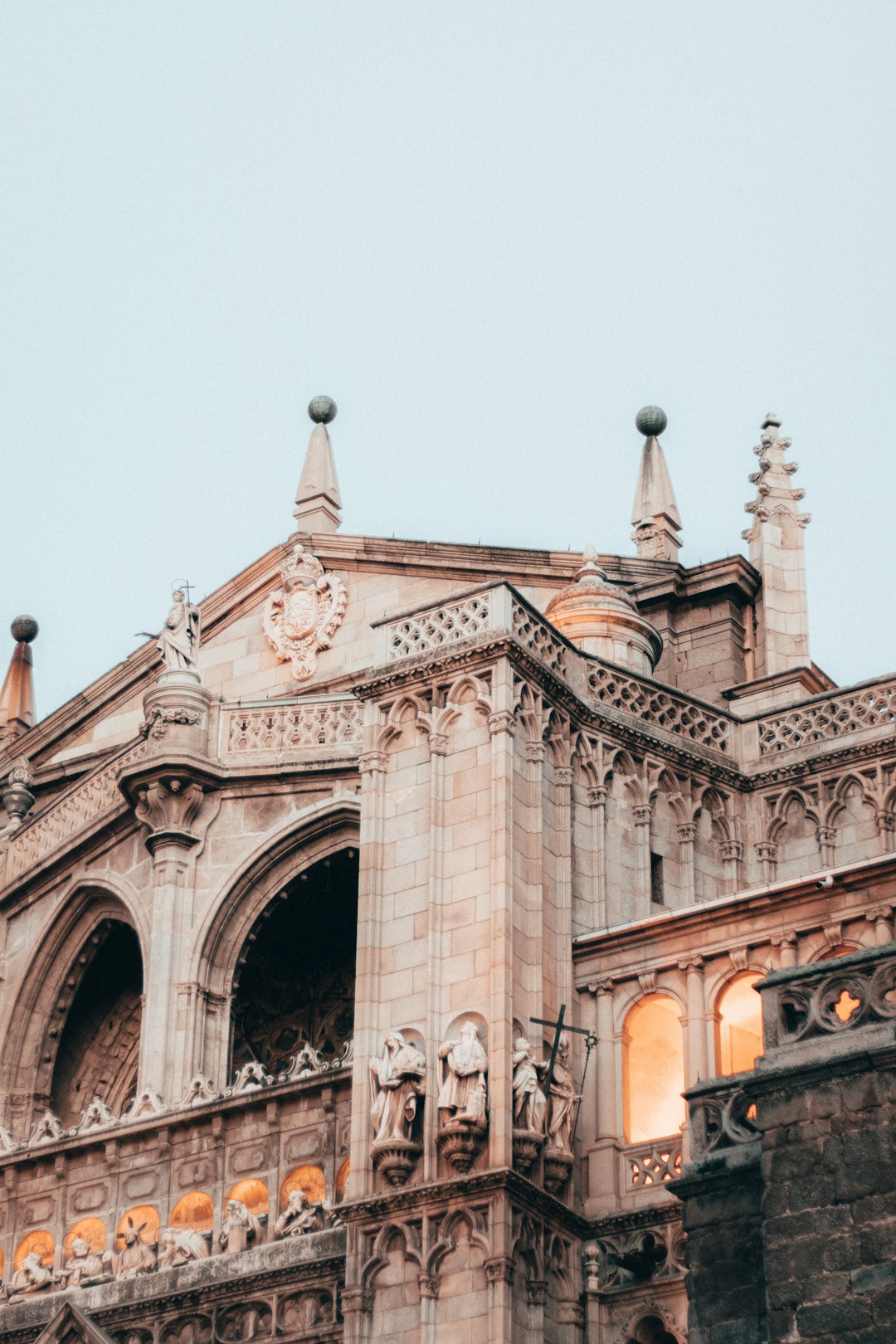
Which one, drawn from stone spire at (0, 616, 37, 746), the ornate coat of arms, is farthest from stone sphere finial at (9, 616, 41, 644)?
the ornate coat of arms

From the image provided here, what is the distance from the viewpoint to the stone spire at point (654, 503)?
4450 cm

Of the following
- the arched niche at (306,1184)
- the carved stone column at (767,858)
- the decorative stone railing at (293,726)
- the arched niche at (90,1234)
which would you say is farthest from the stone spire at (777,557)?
the arched niche at (90,1234)

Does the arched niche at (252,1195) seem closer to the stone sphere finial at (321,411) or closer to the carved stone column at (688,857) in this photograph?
the carved stone column at (688,857)

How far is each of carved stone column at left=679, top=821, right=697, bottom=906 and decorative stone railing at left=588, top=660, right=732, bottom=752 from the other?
134 cm

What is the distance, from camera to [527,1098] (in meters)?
28.6

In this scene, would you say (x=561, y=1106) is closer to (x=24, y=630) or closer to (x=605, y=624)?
(x=605, y=624)

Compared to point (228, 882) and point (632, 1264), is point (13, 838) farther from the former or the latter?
point (632, 1264)

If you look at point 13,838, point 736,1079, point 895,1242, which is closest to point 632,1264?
point 736,1079

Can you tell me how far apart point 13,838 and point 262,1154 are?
1218cm

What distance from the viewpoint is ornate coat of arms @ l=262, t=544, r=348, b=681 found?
44.9 m

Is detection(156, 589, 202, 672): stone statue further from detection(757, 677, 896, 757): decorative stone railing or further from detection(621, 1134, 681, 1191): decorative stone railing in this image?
detection(621, 1134, 681, 1191): decorative stone railing

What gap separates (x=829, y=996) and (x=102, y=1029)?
23.1 meters

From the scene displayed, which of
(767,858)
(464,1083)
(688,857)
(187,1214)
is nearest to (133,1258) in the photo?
(187,1214)

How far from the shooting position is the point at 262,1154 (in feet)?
103
